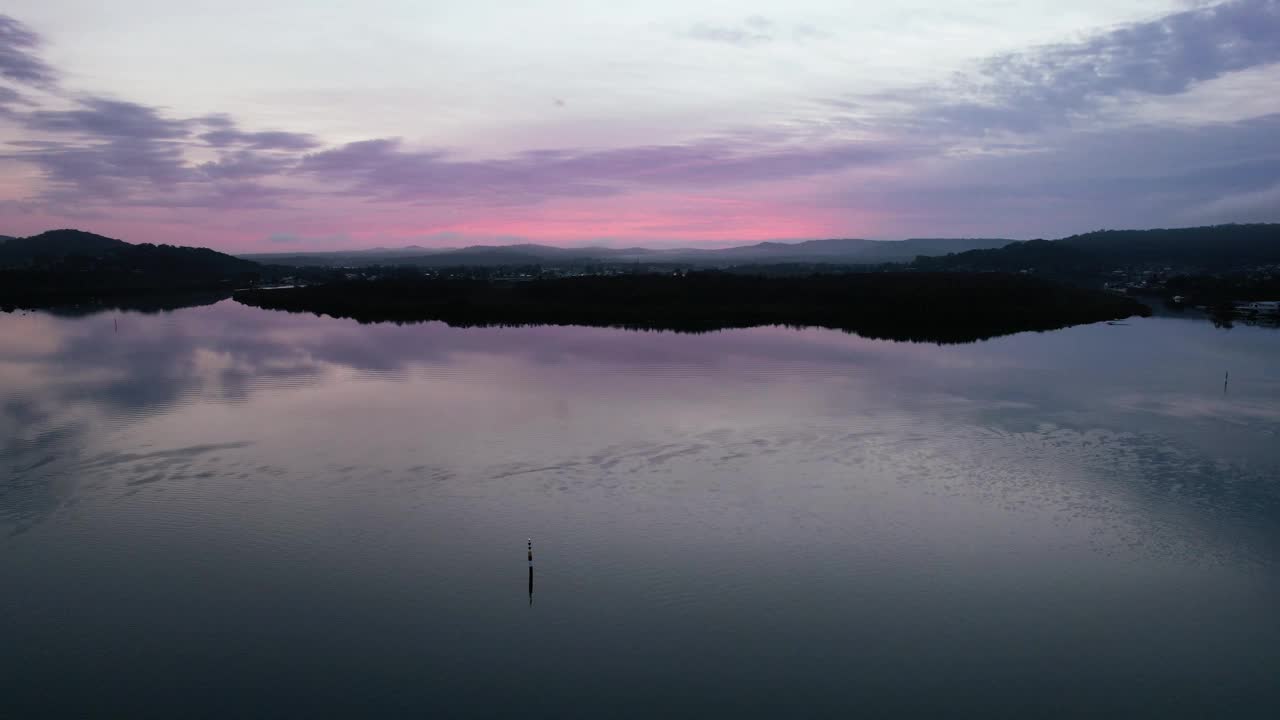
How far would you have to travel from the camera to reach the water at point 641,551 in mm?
10984

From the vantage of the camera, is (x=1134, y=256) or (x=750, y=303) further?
(x=1134, y=256)

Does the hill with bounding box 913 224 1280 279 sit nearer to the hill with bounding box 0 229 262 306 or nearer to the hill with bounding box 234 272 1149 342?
the hill with bounding box 234 272 1149 342

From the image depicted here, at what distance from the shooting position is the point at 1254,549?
49.5ft

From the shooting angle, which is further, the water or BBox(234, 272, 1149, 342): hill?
BBox(234, 272, 1149, 342): hill

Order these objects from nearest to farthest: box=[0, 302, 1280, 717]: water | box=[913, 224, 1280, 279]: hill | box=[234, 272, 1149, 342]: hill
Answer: box=[0, 302, 1280, 717]: water → box=[234, 272, 1149, 342]: hill → box=[913, 224, 1280, 279]: hill

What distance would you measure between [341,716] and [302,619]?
109 inches

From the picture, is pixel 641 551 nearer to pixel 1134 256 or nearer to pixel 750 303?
pixel 750 303

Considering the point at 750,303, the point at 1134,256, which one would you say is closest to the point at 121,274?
the point at 750,303

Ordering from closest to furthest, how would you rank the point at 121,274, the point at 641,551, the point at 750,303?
the point at 641,551 < the point at 750,303 < the point at 121,274

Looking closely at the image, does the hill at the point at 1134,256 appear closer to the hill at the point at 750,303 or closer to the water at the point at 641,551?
the hill at the point at 750,303

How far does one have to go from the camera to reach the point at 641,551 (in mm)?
15062

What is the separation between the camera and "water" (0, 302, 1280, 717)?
36.0ft

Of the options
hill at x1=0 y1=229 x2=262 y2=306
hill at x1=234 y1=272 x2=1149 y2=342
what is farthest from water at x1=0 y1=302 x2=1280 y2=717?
hill at x1=0 y1=229 x2=262 y2=306

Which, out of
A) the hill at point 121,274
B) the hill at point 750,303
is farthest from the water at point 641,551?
the hill at point 121,274
